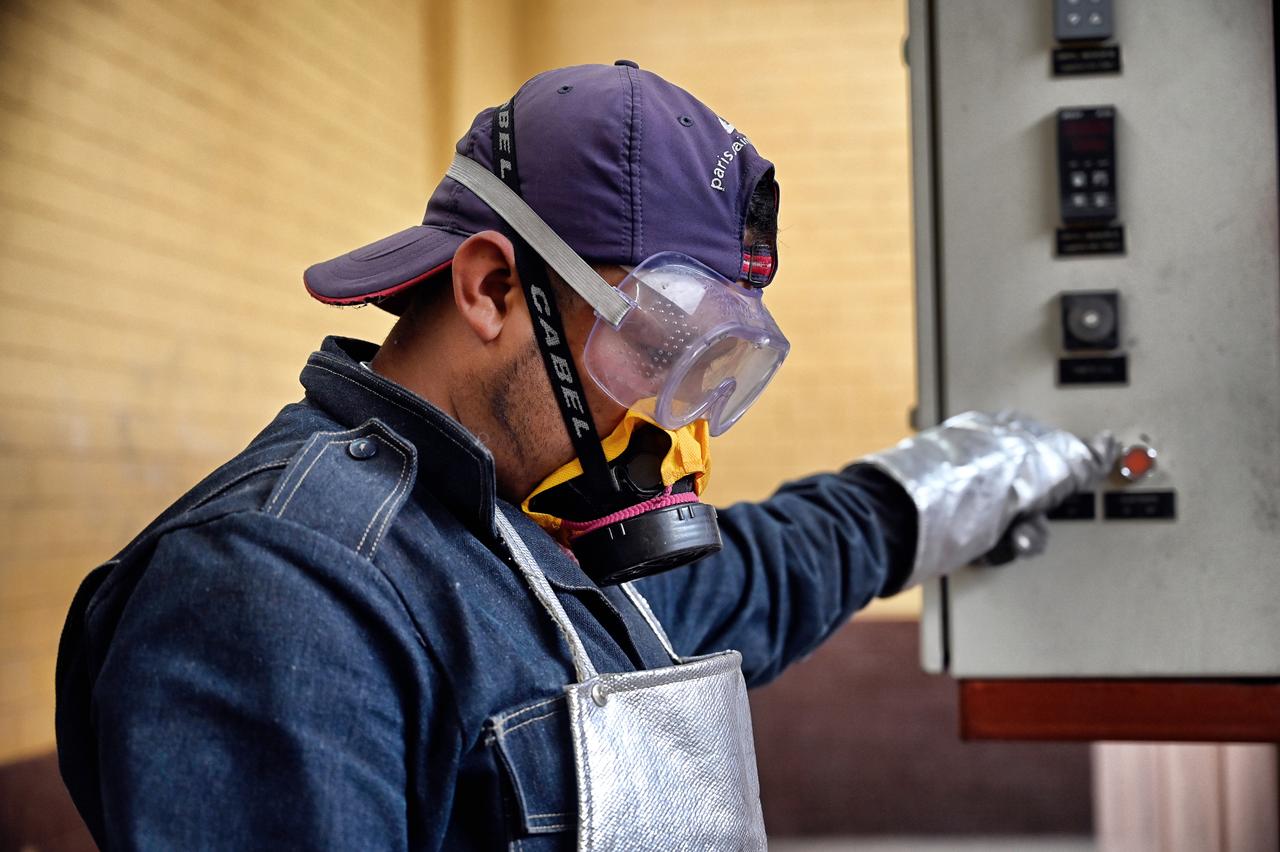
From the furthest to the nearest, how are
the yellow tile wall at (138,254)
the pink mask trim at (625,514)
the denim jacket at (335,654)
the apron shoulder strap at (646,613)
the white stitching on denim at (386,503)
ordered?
1. the yellow tile wall at (138,254)
2. the apron shoulder strap at (646,613)
3. the pink mask trim at (625,514)
4. the white stitching on denim at (386,503)
5. the denim jacket at (335,654)

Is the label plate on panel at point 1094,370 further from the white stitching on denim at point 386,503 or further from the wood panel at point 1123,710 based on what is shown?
the white stitching on denim at point 386,503

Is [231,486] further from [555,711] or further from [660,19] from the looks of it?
[660,19]

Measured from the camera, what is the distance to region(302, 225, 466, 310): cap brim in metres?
1.04

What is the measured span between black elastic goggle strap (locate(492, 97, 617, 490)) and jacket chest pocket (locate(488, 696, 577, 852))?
9.4 inches

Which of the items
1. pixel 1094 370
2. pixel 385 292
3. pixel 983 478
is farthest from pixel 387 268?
pixel 1094 370

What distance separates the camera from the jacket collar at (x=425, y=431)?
0.99 metres

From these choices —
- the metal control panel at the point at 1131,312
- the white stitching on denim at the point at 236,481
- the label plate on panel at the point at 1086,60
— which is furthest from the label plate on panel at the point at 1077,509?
the white stitching on denim at the point at 236,481

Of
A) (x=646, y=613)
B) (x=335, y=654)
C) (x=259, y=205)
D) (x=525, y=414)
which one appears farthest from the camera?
(x=259, y=205)

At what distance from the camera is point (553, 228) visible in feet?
3.39

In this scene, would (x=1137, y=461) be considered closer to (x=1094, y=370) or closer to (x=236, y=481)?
(x=1094, y=370)

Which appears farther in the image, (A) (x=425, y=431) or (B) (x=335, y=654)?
(A) (x=425, y=431)

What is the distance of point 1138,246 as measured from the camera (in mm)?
1665

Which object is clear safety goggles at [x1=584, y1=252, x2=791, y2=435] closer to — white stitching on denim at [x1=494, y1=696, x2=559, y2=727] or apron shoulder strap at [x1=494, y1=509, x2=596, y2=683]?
apron shoulder strap at [x1=494, y1=509, x2=596, y2=683]

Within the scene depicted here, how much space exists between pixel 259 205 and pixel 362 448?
2.43 meters
